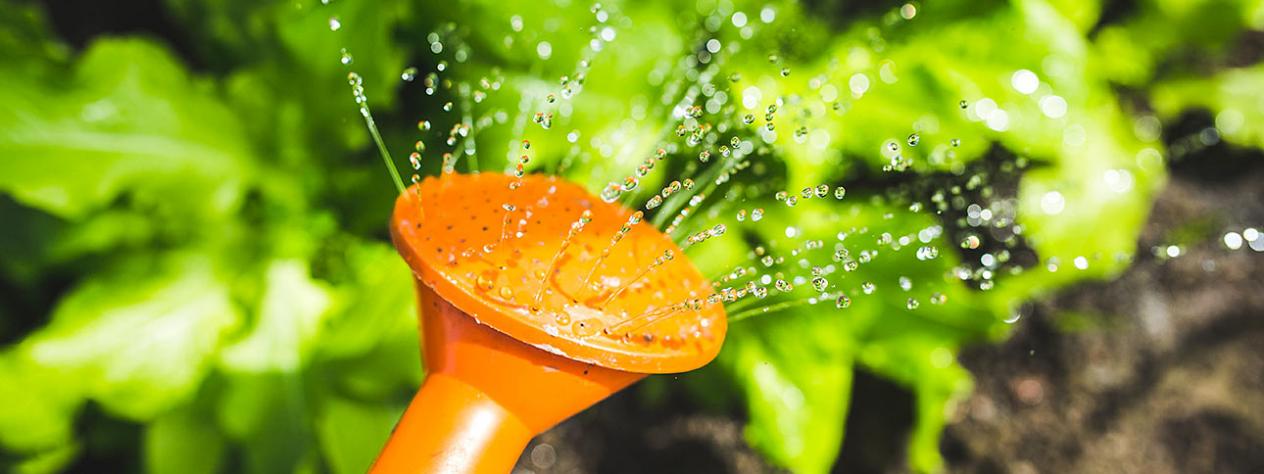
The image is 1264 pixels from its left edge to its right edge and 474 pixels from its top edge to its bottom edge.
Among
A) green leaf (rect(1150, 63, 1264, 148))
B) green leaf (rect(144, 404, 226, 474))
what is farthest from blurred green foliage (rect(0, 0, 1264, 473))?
A: green leaf (rect(1150, 63, 1264, 148))

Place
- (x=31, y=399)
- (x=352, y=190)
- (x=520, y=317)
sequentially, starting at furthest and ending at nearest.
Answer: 1. (x=352, y=190)
2. (x=31, y=399)
3. (x=520, y=317)

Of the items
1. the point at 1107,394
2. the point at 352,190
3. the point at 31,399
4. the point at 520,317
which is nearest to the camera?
the point at 520,317

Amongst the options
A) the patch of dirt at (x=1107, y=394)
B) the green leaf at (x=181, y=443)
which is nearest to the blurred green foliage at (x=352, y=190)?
the green leaf at (x=181, y=443)

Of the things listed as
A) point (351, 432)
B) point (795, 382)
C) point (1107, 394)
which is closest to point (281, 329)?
point (351, 432)

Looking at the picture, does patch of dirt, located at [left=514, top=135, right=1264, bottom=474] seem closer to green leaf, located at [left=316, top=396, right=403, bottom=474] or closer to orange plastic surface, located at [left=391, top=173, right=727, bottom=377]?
green leaf, located at [left=316, top=396, right=403, bottom=474]

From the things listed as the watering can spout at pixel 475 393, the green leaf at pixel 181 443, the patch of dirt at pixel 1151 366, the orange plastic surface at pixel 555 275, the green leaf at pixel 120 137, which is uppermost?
the orange plastic surface at pixel 555 275

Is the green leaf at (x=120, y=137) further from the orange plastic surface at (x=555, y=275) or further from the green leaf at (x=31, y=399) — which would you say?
the orange plastic surface at (x=555, y=275)

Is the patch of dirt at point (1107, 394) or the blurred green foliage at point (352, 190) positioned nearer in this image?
the blurred green foliage at point (352, 190)

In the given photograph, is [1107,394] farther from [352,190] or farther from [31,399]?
[31,399]
